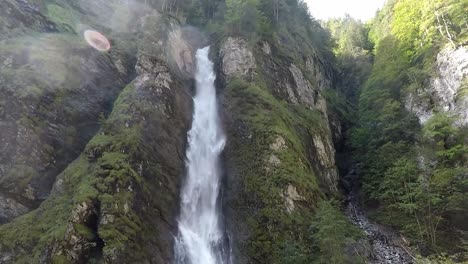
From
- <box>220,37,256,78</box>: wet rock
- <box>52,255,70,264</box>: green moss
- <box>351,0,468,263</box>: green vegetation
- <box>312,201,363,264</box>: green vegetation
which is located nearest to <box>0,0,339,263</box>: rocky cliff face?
<box>52,255,70,264</box>: green moss

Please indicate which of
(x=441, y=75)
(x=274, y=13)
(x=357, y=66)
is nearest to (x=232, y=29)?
(x=274, y=13)

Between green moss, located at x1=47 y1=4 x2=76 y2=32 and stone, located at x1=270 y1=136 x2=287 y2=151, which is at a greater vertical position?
green moss, located at x1=47 y1=4 x2=76 y2=32

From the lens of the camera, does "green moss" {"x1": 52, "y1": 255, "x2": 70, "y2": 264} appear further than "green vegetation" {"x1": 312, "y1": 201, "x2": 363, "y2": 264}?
No

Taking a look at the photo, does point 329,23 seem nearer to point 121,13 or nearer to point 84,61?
point 121,13

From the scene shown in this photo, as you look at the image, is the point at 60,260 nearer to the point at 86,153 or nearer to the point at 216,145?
the point at 86,153

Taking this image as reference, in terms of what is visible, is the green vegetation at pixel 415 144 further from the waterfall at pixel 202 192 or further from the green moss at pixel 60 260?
the green moss at pixel 60 260

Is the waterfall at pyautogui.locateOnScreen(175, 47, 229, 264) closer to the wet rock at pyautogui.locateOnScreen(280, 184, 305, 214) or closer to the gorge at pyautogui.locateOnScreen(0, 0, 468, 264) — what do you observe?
the gorge at pyautogui.locateOnScreen(0, 0, 468, 264)

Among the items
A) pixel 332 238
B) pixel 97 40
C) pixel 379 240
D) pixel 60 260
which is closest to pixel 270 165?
pixel 332 238
